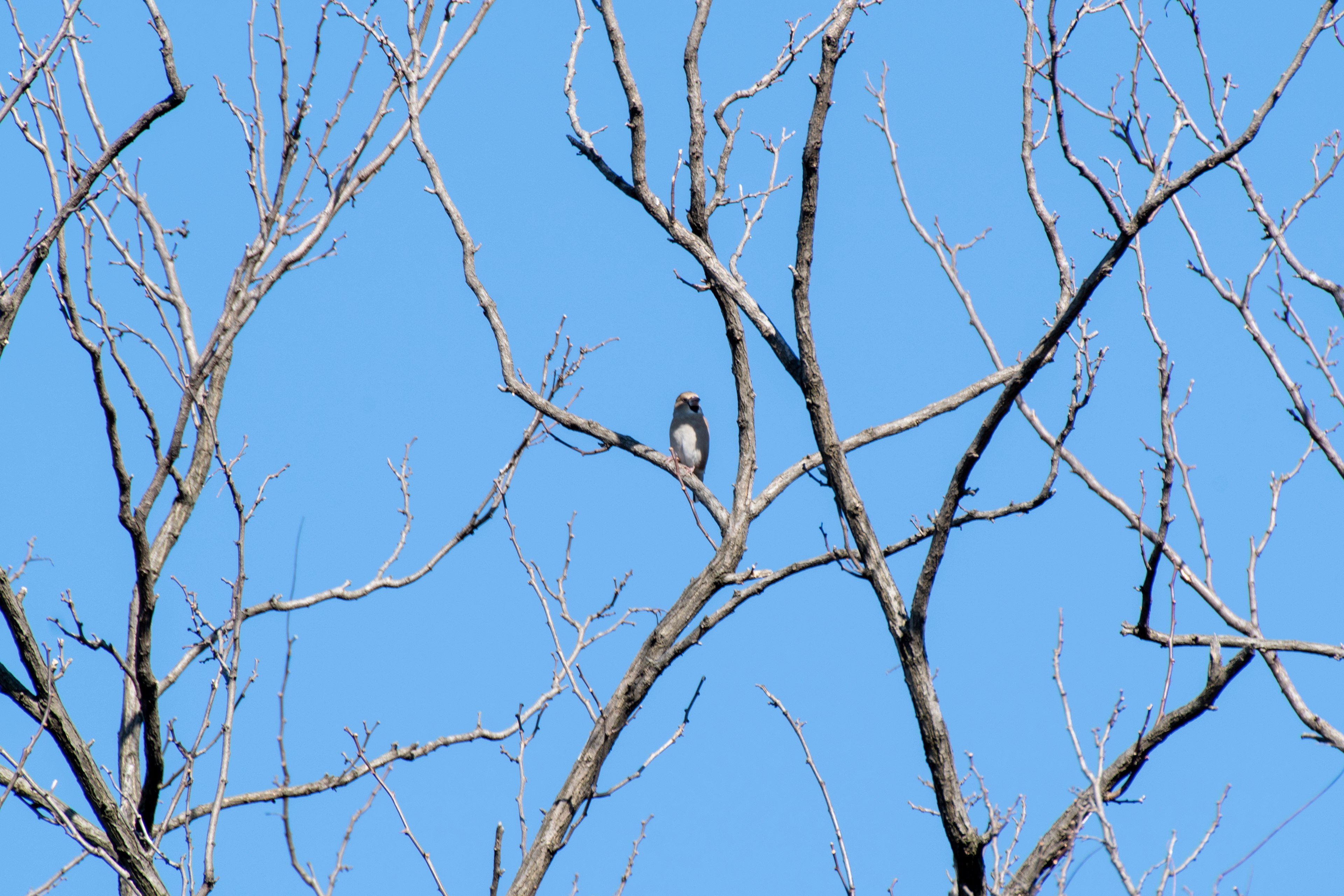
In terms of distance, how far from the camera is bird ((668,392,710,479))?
11.3m

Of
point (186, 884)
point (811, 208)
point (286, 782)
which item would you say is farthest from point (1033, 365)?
point (186, 884)

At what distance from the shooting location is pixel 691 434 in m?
11.4

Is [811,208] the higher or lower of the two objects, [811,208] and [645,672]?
the higher

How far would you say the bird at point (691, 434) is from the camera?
1132cm

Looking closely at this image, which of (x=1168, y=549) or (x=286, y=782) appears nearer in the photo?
(x=286, y=782)

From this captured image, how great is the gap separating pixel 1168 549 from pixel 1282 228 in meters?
1.81

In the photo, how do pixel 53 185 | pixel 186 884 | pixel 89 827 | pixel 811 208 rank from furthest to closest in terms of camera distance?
pixel 53 185
pixel 89 827
pixel 811 208
pixel 186 884

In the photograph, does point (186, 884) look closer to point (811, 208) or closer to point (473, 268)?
point (811, 208)

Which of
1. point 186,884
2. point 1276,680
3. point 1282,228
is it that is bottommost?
point 186,884

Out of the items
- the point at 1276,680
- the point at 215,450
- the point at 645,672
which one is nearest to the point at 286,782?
the point at 215,450

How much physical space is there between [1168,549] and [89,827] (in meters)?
3.99

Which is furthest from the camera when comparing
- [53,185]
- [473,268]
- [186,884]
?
Result: [473,268]

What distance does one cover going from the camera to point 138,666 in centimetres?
495

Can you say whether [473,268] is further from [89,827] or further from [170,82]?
[89,827]
